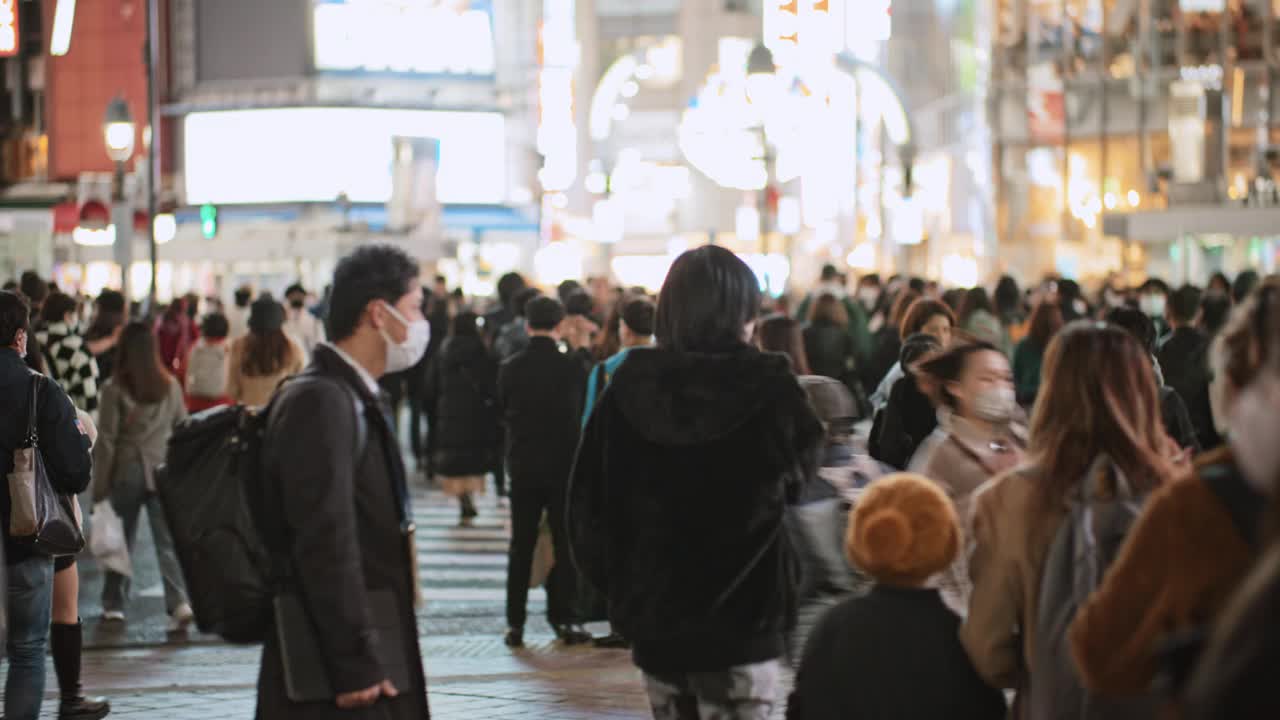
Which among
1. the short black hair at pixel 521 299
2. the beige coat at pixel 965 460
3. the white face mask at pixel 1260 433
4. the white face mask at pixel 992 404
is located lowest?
the beige coat at pixel 965 460

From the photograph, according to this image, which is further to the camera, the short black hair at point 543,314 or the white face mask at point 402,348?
the short black hair at point 543,314

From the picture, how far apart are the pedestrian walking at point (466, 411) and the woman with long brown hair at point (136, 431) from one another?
18.1ft

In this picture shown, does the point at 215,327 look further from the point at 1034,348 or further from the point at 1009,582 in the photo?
the point at 1009,582

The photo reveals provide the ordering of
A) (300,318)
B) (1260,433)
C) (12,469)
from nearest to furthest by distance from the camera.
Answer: (1260,433), (12,469), (300,318)

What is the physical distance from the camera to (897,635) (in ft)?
15.7

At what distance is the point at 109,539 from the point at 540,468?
285cm

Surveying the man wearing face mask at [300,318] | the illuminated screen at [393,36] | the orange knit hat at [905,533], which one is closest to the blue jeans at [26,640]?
the orange knit hat at [905,533]

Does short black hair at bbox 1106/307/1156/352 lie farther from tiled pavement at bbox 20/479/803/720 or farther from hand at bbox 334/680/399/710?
hand at bbox 334/680/399/710

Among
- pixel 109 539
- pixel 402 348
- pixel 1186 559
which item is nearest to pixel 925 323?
pixel 109 539

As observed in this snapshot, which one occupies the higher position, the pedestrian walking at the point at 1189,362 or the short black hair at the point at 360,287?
the short black hair at the point at 360,287

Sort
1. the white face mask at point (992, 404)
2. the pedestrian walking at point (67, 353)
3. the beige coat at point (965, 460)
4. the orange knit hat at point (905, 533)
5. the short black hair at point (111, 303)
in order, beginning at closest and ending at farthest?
the orange knit hat at point (905, 533) < the beige coat at point (965, 460) < the white face mask at point (992, 404) < the pedestrian walking at point (67, 353) < the short black hair at point (111, 303)

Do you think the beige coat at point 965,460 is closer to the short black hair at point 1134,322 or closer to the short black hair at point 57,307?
the short black hair at point 1134,322

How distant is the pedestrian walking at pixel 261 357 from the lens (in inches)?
507

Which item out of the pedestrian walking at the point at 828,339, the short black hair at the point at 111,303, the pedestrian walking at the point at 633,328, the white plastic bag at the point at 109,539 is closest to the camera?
the pedestrian walking at the point at 633,328
